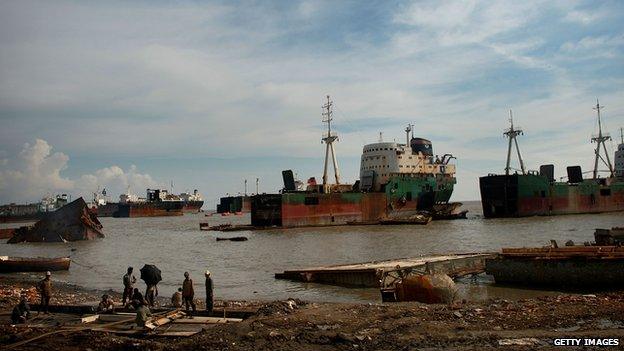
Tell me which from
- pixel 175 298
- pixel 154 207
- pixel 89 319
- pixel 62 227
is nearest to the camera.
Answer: pixel 89 319

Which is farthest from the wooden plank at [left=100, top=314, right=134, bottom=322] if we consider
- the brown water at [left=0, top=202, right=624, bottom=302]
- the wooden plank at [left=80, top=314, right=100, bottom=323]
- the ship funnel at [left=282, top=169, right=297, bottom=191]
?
the ship funnel at [left=282, top=169, right=297, bottom=191]

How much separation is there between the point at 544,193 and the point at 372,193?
21111 millimetres

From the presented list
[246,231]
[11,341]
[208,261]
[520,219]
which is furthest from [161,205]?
[11,341]

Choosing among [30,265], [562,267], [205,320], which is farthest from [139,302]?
[30,265]

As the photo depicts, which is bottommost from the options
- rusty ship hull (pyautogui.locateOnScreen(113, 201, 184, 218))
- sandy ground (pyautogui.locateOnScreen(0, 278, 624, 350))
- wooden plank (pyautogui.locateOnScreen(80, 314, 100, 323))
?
sandy ground (pyautogui.locateOnScreen(0, 278, 624, 350))

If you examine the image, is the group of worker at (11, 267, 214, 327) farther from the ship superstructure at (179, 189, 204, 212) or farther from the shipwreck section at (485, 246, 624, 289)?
the ship superstructure at (179, 189, 204, 212)

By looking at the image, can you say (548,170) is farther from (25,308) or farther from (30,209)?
(30,209)

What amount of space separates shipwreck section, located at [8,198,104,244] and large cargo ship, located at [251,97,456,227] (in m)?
17.9

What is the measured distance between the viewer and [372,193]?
59.8 meters

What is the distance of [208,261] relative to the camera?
91.8ft

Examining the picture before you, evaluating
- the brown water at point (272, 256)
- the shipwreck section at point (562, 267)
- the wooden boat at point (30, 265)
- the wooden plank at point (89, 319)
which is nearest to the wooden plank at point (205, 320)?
the wooden plank at point (89, 319)

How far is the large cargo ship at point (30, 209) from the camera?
12238 centimetres

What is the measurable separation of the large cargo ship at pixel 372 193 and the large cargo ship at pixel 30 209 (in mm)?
86898

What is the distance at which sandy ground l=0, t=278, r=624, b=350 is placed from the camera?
321 inches
